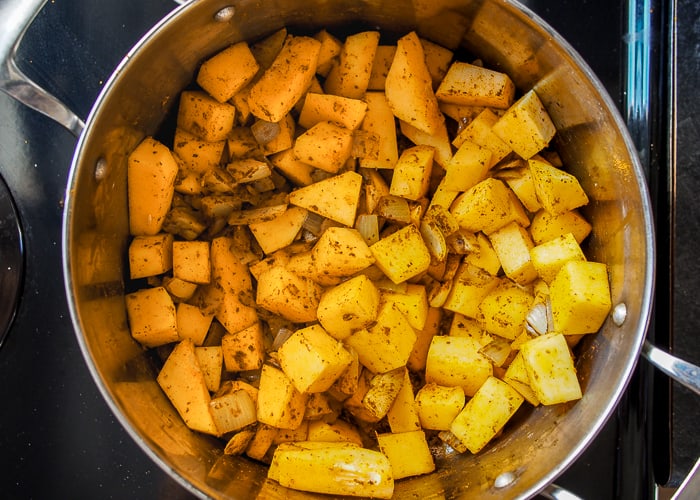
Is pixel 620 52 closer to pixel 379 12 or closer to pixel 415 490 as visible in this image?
pixel 379 12

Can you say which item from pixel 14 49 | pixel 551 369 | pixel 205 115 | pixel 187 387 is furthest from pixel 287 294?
pixel 14 49

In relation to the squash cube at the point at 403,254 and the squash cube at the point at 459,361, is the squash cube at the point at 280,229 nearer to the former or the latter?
the squash cube at the point at 403,254

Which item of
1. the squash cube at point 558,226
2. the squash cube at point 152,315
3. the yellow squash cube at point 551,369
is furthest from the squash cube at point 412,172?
the squash cube at point 152,315

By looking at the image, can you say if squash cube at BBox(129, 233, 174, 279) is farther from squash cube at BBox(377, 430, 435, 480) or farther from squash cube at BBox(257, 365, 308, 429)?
squash cube at BBox(377, 430, 435, 480)

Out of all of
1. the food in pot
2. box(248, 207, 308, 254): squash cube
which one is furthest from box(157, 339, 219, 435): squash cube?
box(248, 207, 308, 254): squash cube

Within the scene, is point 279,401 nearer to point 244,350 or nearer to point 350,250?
point 244,350
